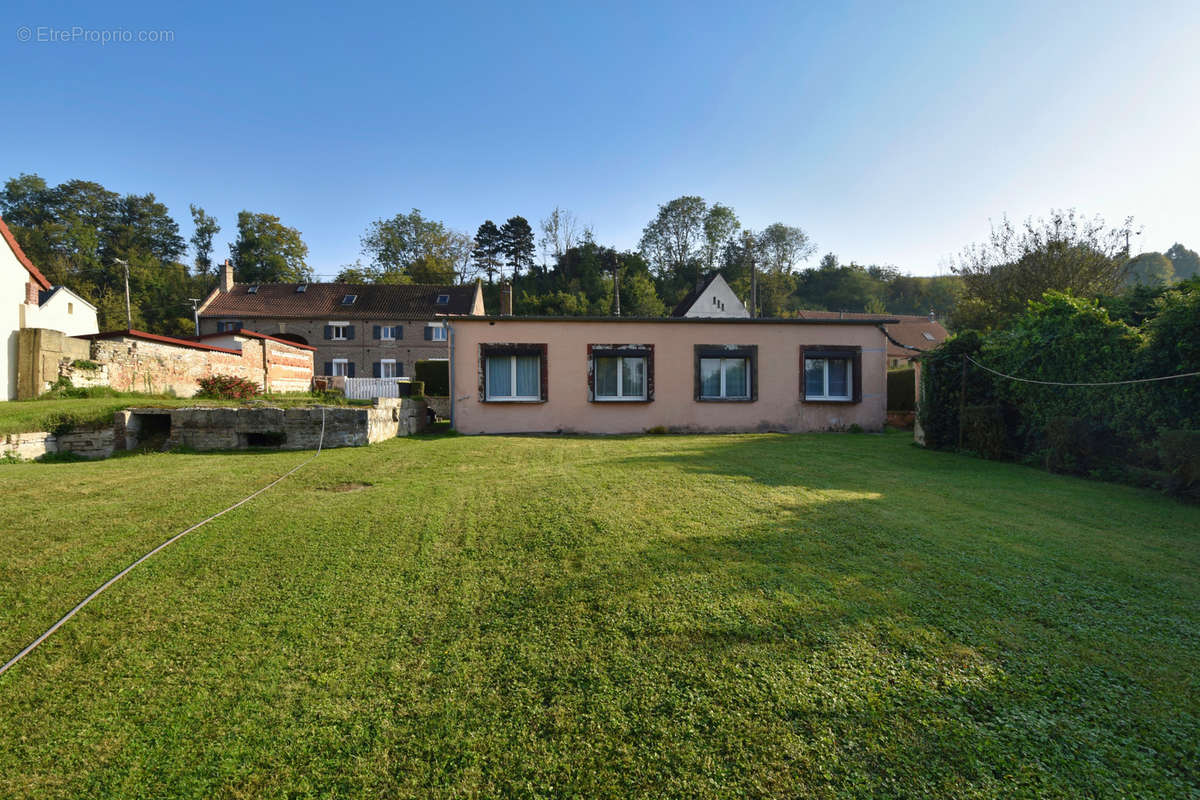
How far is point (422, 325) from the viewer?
3794cm

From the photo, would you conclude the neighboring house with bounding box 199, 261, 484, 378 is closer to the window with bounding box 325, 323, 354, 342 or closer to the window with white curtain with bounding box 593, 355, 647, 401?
the window with bounding box 325, 323, 354, 342

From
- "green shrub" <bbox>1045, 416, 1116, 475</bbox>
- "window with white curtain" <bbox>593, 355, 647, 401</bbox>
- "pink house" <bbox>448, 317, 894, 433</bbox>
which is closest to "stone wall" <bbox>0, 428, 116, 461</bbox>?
"pink house" <bbox>448, 317, 894, 433</bbox>

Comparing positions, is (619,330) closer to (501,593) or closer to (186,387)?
(501,593)

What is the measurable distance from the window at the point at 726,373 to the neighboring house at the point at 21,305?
16.4 m

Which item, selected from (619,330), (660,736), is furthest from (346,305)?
(660,736)

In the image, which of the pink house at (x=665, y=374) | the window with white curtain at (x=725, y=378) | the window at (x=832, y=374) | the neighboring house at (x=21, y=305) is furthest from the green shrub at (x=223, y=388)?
the window at (x=832, y=374)

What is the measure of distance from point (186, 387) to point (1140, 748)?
18857 millimetres

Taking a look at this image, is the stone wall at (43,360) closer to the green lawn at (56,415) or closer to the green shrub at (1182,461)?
the green lawn at (56,415)

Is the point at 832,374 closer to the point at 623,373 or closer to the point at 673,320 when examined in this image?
the point at 673,320

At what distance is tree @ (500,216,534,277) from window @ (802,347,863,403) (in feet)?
160

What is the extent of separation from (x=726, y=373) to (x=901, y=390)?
24.9ft

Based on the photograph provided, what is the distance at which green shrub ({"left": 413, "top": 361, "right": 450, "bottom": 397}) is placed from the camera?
60.6 feet

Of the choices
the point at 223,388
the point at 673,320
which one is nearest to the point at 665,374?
the point at 673,320

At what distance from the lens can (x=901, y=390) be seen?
57.0 feet
